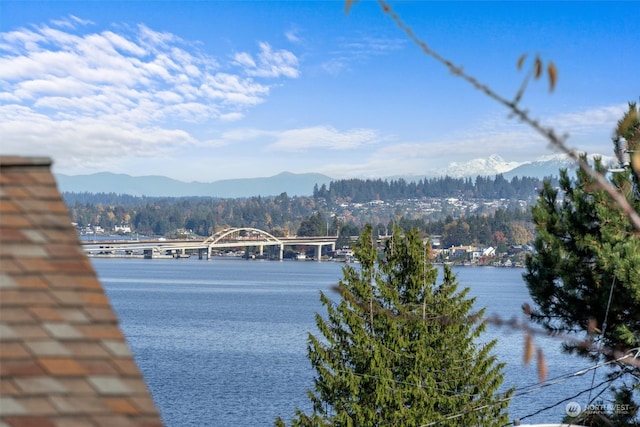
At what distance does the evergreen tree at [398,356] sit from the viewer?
14727 millimetres

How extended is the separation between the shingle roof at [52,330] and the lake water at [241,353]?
1.18m

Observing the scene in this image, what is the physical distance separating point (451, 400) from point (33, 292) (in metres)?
13.7

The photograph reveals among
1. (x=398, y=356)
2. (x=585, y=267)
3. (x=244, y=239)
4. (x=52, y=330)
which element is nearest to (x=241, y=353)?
(x=398, y=356)

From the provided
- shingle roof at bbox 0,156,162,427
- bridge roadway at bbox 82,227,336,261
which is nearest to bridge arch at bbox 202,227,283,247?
bridge roadway at bbox 82,227,336,261

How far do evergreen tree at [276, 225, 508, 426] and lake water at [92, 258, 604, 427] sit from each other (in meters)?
1.66

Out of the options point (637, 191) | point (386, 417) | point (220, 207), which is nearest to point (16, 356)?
point (637, 191)

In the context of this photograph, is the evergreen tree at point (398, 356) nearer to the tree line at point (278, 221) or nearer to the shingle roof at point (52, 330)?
the shingle roof at point (52, 330)

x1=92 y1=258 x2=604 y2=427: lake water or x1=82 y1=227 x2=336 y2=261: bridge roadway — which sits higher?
x1=82 y1=227 x2=336 y2=261: bridge roadway

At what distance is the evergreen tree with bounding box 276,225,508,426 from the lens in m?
14.7

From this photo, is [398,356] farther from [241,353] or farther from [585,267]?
[241,353]

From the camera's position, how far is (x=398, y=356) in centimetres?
1560

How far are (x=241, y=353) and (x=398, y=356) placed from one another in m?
15.8

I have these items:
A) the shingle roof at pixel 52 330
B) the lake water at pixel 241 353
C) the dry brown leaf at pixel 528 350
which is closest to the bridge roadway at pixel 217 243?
the lake water at pixel 241 353

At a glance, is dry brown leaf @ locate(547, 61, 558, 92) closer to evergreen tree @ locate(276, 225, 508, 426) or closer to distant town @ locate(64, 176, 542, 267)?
evergreen tree @ locate(276, 225, 508, 426)
